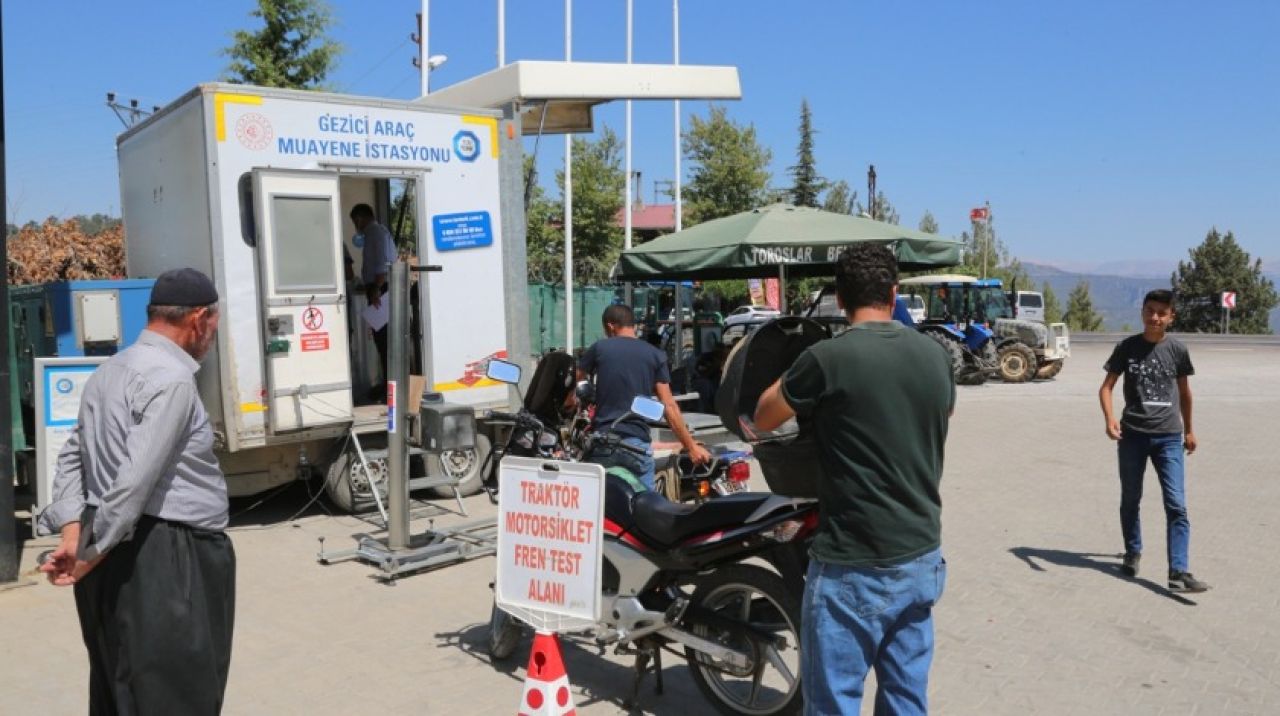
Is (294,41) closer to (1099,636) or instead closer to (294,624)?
(294,624)

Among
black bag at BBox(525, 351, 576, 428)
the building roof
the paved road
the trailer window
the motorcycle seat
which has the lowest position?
the paved road

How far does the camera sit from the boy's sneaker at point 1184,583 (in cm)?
621

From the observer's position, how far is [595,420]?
21.9 ft

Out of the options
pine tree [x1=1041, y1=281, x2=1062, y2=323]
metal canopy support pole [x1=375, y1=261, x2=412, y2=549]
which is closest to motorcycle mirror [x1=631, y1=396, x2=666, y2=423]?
metal canopy support pole [x1=375, y1=261, x2=412, y2=549]

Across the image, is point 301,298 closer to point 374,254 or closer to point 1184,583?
point 374,254

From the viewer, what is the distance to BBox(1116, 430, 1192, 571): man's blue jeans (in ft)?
20.5

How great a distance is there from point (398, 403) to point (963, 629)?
3.66 metres

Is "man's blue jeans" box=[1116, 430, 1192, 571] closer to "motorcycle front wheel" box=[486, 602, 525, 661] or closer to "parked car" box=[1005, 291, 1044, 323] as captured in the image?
"motorcycle front wheel" box=[486, 602, 525, 661]

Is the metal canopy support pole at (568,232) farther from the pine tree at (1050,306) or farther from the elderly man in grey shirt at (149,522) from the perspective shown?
the pine tree at (1050,306)

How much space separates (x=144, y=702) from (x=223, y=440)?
4.83 metres

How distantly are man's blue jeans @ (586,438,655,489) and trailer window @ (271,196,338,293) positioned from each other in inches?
114

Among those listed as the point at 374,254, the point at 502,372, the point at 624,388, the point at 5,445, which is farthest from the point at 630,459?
the point at 374,254

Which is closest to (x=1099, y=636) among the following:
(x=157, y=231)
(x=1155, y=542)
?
(x=1155, y=542)

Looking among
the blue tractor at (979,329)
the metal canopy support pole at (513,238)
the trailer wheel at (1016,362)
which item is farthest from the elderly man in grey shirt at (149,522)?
the trailer wheel at (1016,362)
